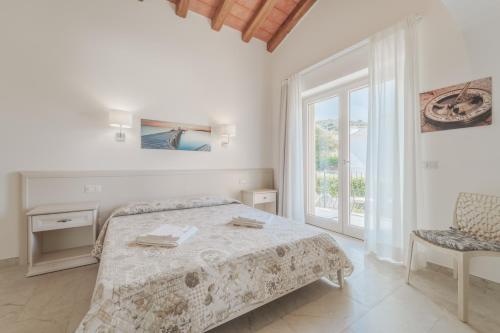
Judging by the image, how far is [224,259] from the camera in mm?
1335

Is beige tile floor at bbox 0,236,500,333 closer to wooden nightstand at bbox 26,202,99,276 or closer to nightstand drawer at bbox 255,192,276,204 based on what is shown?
wooden nightstand at bbox 26,202,99,276

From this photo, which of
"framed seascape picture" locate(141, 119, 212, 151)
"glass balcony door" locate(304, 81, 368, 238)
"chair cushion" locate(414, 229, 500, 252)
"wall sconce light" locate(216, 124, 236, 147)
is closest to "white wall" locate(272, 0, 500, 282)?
"chair cushion" locate(414, 229, 500, 252)

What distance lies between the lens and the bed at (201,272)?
3.34 ft

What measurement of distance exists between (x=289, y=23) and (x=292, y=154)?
2.34 meters

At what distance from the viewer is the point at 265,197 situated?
3.74m

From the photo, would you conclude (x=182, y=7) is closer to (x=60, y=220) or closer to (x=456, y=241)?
(x=60, y=220)

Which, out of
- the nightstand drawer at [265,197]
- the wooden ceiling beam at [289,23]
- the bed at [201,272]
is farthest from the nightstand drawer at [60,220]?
the wooden ceiling beam at [289,23]

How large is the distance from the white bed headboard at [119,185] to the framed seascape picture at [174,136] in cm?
39

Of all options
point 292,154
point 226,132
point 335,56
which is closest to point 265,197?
point 292,154

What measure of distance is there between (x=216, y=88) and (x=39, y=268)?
320 cm

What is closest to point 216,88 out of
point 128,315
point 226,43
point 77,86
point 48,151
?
point 226,43

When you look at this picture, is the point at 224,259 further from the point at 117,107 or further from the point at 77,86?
the point at 77,86

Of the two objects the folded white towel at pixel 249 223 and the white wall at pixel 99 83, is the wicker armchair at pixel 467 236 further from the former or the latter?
the white wall at pixel 99 83

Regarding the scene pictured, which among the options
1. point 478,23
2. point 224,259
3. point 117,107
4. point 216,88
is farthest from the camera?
point 216,88
